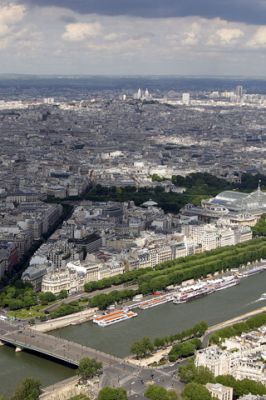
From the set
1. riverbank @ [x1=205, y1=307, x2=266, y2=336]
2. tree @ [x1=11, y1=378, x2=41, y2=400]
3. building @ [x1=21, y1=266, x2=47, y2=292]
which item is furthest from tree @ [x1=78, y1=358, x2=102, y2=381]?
building @ [x1=21, y1=266, x2=47, y2=292]

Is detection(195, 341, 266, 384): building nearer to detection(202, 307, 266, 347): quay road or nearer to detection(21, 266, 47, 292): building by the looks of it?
detection(202, 307, 266, 347): quay road

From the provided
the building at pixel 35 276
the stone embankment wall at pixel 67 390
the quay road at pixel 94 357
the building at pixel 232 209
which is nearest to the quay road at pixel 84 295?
the building at pixel 35 276

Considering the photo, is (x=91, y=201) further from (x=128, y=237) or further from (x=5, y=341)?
(x=5, y=341)

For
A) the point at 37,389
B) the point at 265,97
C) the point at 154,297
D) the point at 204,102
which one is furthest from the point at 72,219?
the point at 265,97

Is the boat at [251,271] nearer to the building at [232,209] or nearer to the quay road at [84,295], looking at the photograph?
the quay road at [84,295]

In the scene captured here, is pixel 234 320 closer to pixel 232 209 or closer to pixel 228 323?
pixel 228 323
